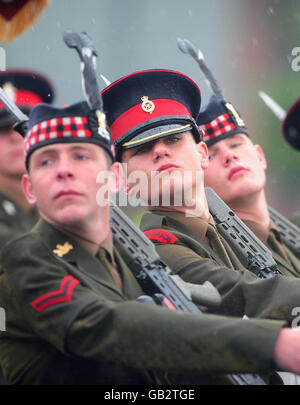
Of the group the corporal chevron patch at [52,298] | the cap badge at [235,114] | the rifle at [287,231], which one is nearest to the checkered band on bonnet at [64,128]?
the corporal chevron patch at [52,298]

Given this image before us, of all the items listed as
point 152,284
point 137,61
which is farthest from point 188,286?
point 137,61

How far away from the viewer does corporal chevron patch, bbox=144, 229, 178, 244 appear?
4.09 m

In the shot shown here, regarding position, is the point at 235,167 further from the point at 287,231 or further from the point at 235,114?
the point at 287,231

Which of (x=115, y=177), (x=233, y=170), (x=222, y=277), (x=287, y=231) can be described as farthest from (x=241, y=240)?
(x=115, y=177)

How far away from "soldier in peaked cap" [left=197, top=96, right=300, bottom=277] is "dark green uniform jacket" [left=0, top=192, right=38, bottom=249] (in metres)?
1.60

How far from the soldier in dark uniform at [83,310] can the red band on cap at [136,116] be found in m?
0.74

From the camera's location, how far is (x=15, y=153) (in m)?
3.63

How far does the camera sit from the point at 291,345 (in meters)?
3.01

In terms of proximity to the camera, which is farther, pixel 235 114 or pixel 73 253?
pixel 235 114

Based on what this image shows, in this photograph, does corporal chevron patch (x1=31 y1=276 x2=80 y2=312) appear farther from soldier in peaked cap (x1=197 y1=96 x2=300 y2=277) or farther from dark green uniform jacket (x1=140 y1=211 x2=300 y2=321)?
soldier in peaked cap (x1=197 y1=96 x2=300 y2=277)

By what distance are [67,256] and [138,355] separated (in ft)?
1.64

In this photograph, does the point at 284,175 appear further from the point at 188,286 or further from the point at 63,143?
the point at 63,143

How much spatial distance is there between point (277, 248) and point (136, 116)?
1.46 meters

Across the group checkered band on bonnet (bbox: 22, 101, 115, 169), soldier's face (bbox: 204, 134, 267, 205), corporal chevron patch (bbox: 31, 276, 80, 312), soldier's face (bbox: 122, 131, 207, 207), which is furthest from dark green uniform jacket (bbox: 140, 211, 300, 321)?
corporal chevron patch (bbox: 31, 276, 80, 312)
